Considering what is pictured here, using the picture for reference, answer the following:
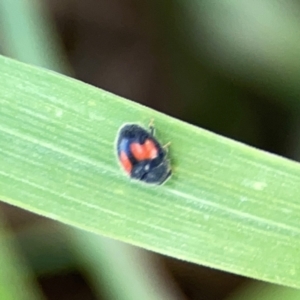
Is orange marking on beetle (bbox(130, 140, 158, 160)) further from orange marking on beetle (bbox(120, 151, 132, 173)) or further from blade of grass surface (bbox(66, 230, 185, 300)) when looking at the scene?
blade of grass surface (bbox(66, 230, 185, 300))

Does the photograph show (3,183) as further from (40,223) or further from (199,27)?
(199,27)

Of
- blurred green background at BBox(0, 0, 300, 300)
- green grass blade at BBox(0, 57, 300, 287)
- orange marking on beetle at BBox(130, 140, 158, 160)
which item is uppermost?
blurred green background at BBox(0, 0, 300, 300)

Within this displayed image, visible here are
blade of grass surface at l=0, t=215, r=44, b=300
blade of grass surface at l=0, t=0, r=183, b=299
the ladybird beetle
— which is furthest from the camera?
blade of grass surface at l=0, t=0, r=183, b=299

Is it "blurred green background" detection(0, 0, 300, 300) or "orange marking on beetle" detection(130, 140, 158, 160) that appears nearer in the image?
"orange marking on beetle" detection(130, 140, 158, 160)

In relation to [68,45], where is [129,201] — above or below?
below

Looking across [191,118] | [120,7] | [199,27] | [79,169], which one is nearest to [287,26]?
[199,27]

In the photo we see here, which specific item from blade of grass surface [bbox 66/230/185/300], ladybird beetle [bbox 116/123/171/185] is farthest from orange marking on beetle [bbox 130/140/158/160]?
blade of grass surface [bbox 66/230/185/300]

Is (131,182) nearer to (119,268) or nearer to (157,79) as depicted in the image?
(119,268)
